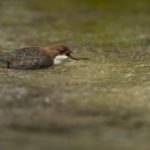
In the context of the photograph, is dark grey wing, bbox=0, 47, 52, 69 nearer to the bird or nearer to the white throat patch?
the bird

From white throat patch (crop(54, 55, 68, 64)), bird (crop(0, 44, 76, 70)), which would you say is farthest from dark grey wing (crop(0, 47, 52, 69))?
white throat patch (crop(54, 55, 68, 64))

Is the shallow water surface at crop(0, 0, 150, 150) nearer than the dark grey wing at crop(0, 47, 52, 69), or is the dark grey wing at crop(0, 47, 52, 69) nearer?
the shallow water surface at crop(0, 0, 150, 150)

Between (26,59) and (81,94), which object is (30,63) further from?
(81,94)

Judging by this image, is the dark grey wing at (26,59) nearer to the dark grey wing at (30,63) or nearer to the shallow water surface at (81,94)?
the dark grey wing at (30,63)

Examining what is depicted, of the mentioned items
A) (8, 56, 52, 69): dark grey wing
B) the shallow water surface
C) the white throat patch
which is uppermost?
(8, 56, 52, 69): dark grey wing

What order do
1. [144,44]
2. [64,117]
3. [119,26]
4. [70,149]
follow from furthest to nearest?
[119,26] → [144,44] → [64,117] → [70,149]

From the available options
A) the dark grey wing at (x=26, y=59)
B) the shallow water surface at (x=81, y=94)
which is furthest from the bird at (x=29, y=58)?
the shallow water surface at (x=81, y=94)

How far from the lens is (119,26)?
1552cm

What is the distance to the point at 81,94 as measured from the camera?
262 inches

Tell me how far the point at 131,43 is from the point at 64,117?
6.93 meters

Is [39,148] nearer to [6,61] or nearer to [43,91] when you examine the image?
[43,91]

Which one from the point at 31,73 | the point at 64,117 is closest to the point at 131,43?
the point at 31,73

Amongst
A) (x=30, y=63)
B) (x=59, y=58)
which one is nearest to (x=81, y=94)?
(x=30, y=63)

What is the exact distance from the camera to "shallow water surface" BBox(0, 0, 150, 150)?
4906 millimetres
